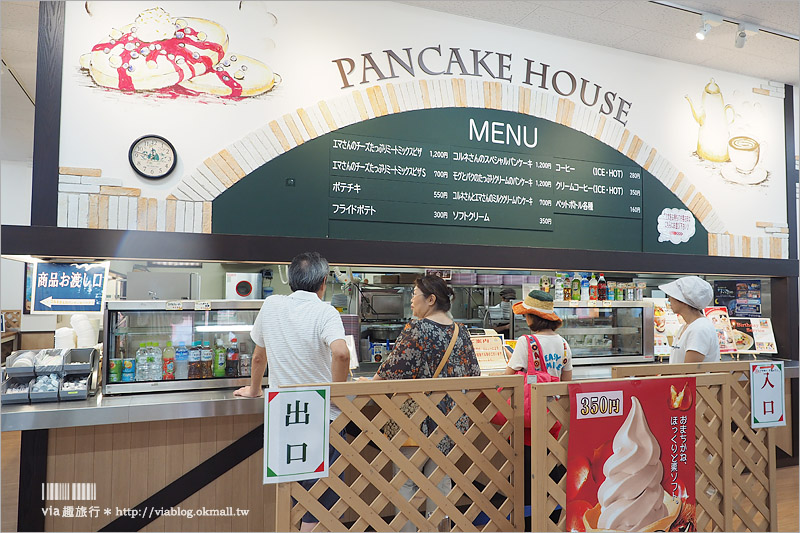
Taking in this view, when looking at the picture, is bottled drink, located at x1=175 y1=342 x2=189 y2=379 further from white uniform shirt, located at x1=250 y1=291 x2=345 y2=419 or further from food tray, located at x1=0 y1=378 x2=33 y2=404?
white uniform shirt, located at x1=250 y1=291 x2=345 y2=419

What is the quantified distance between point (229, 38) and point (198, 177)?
0.90 meters

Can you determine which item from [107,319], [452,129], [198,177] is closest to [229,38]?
[198,177]

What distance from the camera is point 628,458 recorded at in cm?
207

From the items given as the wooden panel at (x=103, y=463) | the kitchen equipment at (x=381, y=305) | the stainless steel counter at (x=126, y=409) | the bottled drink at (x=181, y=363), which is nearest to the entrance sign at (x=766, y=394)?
the kitchen equipment at (x=381, y=305)

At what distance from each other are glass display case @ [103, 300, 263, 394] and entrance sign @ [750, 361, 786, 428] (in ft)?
8.90

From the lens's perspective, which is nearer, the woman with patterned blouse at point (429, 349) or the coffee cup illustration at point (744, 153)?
the woman with patterned blouse at point (429, 349)

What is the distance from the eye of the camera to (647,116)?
428 cm

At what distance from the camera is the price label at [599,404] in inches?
79.7

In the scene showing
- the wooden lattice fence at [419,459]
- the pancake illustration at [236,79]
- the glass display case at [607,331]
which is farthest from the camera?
the glass display case at [607,331]

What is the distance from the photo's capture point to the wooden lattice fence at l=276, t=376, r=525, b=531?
1.90m

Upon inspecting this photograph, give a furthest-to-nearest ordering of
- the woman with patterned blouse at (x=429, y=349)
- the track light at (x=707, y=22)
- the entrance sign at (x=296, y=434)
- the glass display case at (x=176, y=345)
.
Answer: the track light at (x=707, y=22) < the glass display case at (x=176, y=345) < the woman with patterned blouse at (x=429, y=349) < the entrance sign at (x=296, y=434)

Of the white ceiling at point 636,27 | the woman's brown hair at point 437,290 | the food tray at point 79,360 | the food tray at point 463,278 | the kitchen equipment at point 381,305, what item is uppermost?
the white ceiling at point 636,27

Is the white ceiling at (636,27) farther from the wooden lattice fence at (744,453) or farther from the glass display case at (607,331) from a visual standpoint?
the wooden lattice fence at (744,453)

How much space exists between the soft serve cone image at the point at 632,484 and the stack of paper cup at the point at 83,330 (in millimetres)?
3042
